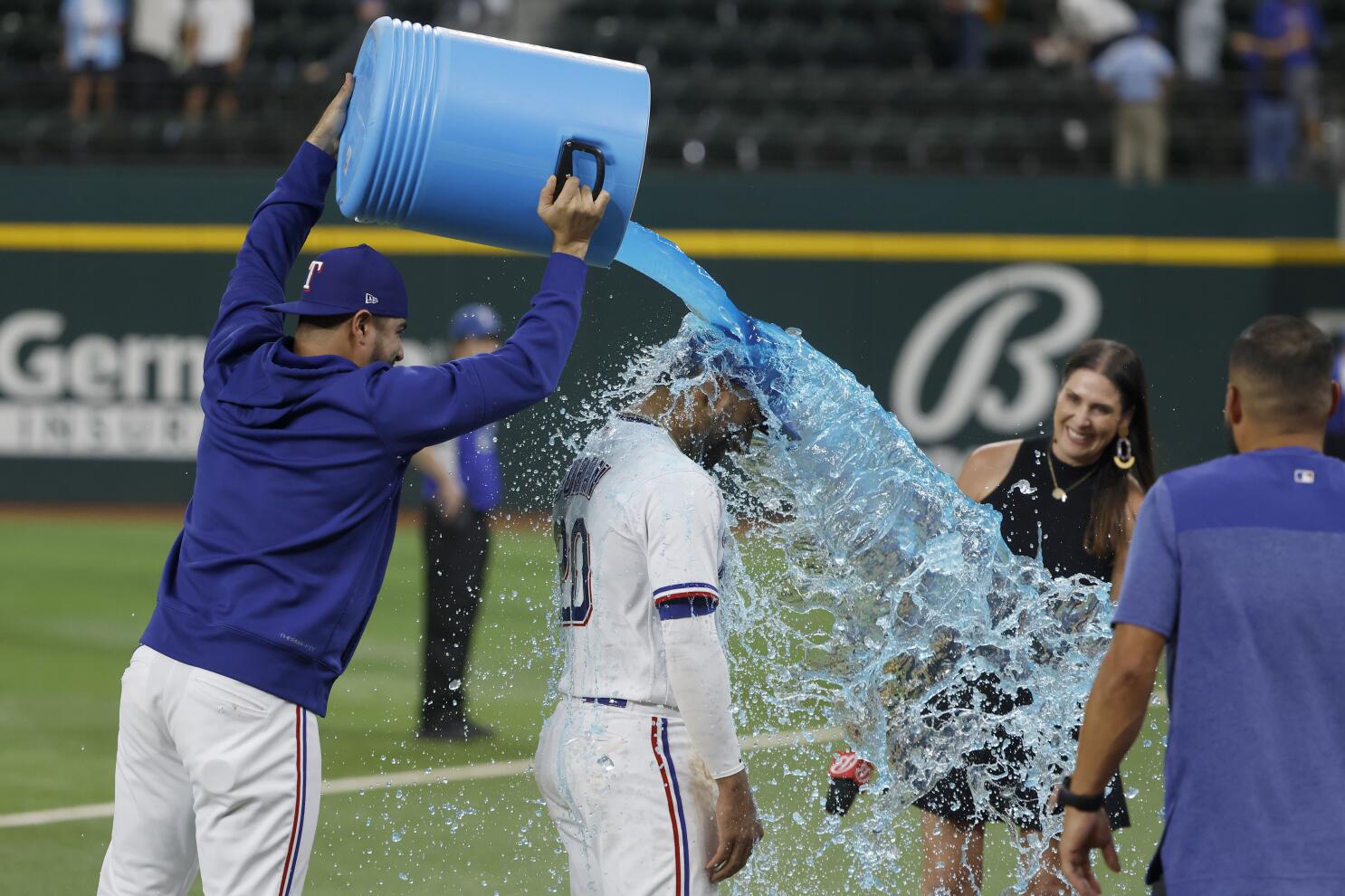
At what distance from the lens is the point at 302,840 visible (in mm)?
4027

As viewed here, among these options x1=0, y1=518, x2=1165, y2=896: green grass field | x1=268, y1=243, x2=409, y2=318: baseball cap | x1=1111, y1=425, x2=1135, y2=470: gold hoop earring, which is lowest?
x1=0, y1=518, x2=1165, y2=896: green grass field

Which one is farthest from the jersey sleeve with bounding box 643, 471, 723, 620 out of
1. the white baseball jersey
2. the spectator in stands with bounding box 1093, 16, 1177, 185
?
the spectator in stands with bounding box 1093, 16, 1177, 185

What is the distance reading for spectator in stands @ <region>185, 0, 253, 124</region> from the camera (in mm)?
17156

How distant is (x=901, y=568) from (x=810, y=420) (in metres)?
0.52

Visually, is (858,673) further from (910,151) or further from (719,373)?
(910,151)

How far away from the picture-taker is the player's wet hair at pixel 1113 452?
516cm

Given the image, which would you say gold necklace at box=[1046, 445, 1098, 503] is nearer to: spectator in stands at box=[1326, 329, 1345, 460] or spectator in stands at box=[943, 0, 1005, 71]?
spectator in stands at box=[1326, 329, 1345, 460]

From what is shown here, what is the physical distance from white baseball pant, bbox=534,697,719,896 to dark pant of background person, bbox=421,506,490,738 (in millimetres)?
4273

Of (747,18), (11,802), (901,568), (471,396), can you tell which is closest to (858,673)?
(901,568)

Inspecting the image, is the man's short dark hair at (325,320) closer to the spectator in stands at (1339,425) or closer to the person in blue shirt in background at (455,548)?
the person in blue shirt in background at (455,548)

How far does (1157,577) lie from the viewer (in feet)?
11.4

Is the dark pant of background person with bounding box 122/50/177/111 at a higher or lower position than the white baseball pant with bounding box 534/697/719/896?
higher

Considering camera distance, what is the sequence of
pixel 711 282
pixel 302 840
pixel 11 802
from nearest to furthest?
pixel 302 840 → pixel 711 282 → pixel 11 802

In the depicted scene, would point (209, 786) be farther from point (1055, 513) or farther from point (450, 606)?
point (450, 606)
